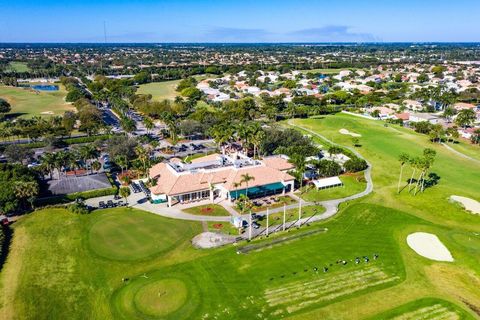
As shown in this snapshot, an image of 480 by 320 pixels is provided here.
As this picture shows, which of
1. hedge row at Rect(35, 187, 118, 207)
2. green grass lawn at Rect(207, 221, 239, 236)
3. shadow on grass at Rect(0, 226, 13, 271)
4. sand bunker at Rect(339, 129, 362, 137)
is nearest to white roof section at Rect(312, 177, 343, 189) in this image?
green grass lawn at Rect(207, 221, 239, 236)

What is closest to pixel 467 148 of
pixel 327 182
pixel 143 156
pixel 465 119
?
pixel 465 119

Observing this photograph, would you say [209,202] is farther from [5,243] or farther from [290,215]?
[5,243]

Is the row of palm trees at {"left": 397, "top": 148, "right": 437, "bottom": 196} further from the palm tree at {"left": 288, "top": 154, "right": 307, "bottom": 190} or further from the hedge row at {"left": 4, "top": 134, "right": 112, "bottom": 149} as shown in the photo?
the hedge row at {"left": 4, "top": 134, "right": 112, "bottom": 149}

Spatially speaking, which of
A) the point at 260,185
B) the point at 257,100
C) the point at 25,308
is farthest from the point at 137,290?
the point at 257,100

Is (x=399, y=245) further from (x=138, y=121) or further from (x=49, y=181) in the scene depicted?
(x=138, y=121)

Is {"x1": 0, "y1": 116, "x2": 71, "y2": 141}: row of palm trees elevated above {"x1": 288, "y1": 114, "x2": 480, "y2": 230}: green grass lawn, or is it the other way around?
{"x1": 0, "y1": 116, "x2": 71, "y2": 141}: row of palm trees

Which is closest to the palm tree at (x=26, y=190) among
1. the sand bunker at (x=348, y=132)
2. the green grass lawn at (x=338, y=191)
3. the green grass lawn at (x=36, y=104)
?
the green grass lawn at (x=338, y=191)
